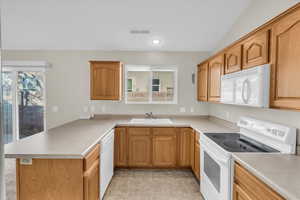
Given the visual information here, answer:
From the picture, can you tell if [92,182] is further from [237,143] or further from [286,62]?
[286,62]

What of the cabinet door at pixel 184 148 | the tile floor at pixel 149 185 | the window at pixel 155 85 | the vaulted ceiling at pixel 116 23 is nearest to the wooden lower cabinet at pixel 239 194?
the tile floor at pixel 149 185

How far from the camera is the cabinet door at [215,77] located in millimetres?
2522

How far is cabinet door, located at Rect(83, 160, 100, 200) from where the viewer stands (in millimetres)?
1607

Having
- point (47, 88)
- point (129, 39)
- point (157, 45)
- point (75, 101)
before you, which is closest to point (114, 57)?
point (129, 39)

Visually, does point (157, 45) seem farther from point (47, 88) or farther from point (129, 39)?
point (47, 88)

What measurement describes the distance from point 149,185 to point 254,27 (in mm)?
2690

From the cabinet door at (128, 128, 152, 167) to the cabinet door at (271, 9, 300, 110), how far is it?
6.95ft

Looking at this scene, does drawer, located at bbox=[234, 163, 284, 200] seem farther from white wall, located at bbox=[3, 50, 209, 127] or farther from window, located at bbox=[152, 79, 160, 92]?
window, located at bbox=[152, 79, 160, 92]

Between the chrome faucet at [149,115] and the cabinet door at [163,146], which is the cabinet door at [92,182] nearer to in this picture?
the cabinet door at [163,146]

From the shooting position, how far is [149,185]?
2695mm

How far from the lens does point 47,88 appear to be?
3.70 metres

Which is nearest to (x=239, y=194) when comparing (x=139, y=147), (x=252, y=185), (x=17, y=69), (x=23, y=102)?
(x=252, y=185)

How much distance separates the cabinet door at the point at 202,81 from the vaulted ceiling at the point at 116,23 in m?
0.53

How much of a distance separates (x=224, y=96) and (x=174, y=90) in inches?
65.2
